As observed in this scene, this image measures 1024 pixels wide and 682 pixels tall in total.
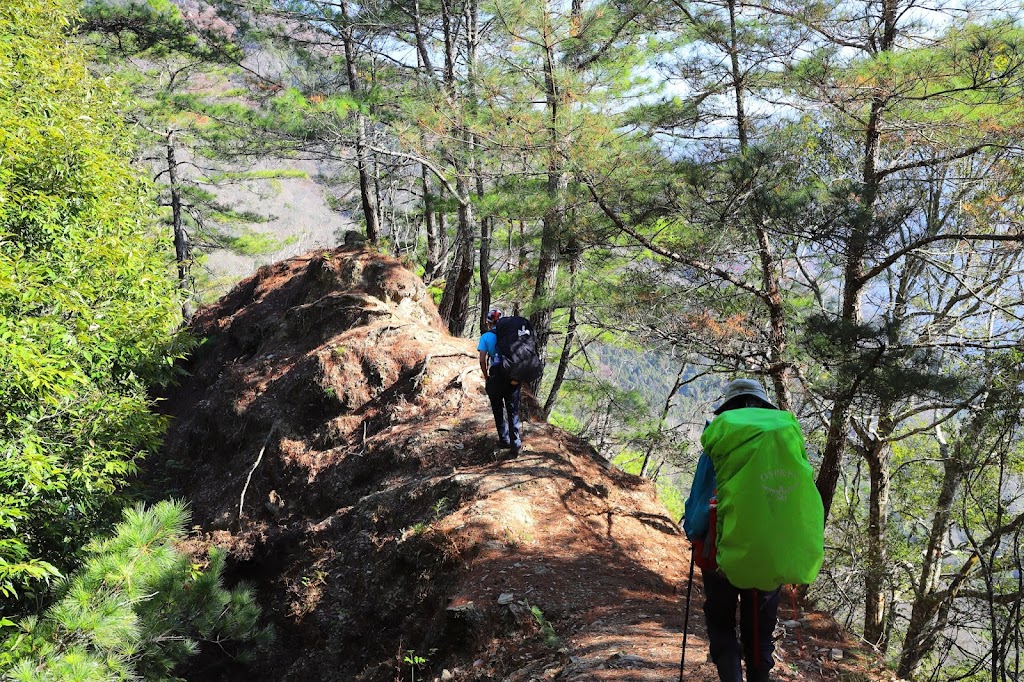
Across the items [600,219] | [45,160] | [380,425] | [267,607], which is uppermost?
[45,160]

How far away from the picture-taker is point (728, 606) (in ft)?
9.48

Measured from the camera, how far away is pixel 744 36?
619 cm

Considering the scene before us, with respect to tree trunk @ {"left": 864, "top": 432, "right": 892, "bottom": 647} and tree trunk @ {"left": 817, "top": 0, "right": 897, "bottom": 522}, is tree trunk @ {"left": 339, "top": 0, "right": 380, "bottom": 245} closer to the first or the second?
tree trunk @ {"left": 817, "top": 0, "right": 897, "bottom": 522}

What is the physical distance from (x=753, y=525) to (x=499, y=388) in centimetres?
368

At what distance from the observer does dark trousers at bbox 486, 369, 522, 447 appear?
6.01 m

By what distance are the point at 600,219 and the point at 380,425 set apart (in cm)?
393

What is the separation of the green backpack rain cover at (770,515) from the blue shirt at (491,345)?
11.4 ft

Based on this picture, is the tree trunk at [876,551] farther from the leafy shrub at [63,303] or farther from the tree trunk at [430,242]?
the tree trunk at [430,242]

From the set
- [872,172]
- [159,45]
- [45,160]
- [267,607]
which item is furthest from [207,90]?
[872,172]

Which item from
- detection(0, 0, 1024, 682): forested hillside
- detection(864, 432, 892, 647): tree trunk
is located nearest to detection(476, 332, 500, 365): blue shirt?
detection(0, 0, 1024, 682): forested hillside

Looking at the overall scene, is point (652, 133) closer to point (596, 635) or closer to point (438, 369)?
point (438, 369)

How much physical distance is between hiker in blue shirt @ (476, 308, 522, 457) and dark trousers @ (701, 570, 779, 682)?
3300mm

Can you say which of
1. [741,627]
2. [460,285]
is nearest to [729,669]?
[741,627]

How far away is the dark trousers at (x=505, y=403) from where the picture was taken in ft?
19.7
